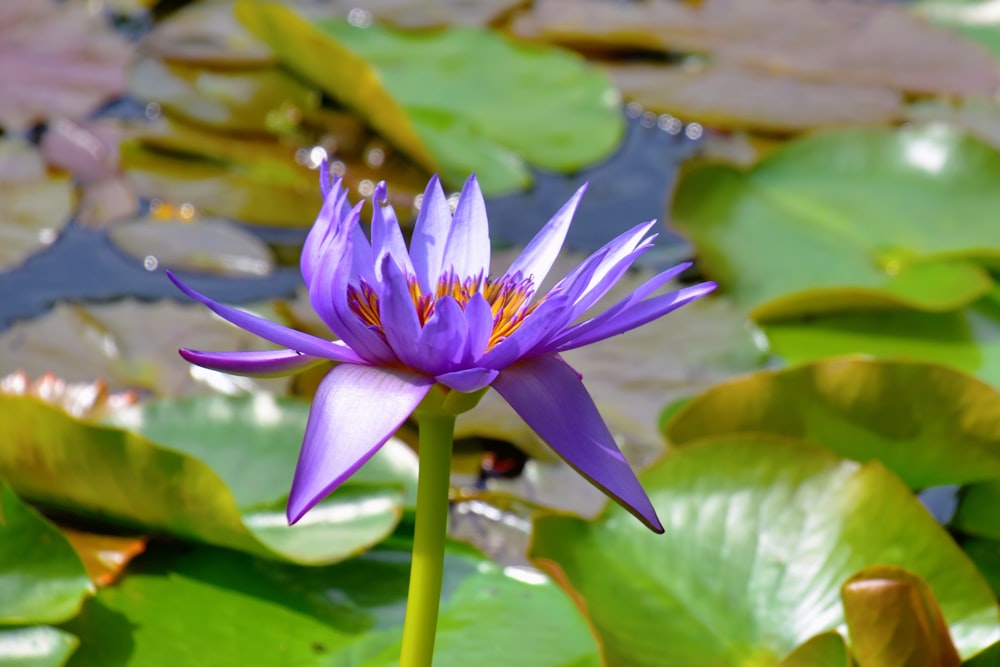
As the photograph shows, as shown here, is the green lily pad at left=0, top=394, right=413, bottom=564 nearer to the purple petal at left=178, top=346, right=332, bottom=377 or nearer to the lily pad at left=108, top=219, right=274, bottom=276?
the purple petal at left=178, top=346, right=332, bottom=377

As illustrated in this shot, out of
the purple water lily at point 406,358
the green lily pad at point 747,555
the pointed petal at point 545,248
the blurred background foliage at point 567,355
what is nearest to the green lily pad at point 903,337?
the blurred background foliage at point 567,355

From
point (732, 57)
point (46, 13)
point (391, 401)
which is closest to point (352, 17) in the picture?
point (46, 13)

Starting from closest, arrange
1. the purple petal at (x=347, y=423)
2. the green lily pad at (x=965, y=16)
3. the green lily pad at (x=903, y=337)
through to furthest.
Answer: the purple petal at (x=347, y=423) → the green lily pad at (x=903, y=337) → the green lily pad at (x=965, y=16)

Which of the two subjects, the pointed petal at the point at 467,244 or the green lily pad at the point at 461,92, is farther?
the green lily pad at the point at 461,92

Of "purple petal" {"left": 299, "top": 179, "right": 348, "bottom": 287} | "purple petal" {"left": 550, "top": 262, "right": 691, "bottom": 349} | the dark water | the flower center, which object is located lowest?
the dark water

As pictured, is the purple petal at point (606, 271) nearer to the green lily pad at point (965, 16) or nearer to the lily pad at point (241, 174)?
the lily pad at point (241, 174)

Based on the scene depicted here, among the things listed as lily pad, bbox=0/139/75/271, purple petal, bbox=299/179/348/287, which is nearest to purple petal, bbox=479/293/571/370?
purple petal, bbox=299/179/348/287

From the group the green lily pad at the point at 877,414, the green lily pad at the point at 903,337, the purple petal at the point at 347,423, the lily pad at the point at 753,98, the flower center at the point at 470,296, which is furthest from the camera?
the lily pad at the point at 753,98
